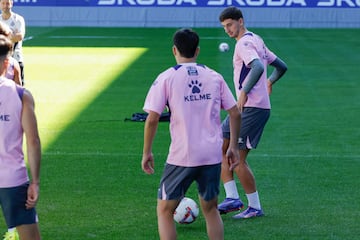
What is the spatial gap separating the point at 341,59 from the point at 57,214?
18736 millimetres

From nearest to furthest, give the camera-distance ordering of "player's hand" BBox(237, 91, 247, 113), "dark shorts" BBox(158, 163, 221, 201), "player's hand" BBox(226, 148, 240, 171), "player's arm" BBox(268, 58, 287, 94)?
"dark shorts" BBox(158, 163, 221, 201) < "player's hand" BBox(226, 148, 240, 171) < "player's hand" BBox(237, 91, 247, 113) < "player's arm" BBox(268, 58, 287, 94)

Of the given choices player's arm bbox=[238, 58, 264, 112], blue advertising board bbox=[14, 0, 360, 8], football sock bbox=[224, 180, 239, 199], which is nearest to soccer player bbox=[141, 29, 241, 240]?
player's arm bbox=[238, 58, 264, 112]

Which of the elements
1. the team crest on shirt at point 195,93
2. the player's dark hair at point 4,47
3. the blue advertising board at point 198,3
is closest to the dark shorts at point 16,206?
the player's dark hair at point 4,47

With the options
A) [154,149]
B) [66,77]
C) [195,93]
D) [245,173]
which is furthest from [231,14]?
[66,77]

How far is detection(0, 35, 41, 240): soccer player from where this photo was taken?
707cm

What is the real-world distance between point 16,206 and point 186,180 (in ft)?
5.60

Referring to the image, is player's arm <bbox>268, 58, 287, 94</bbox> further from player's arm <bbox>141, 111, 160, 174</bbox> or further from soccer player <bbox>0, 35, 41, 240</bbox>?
soccer player <bbox>0, 35, 41, 240</bbox>

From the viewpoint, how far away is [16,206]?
23.5 feet

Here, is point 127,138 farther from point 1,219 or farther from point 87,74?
point 87,74

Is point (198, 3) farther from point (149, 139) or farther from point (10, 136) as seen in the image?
point (10, 136)

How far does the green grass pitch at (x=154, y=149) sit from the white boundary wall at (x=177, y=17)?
27.3ft

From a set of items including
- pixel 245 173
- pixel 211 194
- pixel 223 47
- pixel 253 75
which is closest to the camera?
pixel 211 194

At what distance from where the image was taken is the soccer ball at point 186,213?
32.8 feet

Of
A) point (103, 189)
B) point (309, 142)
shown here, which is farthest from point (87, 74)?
point (103, 189)
